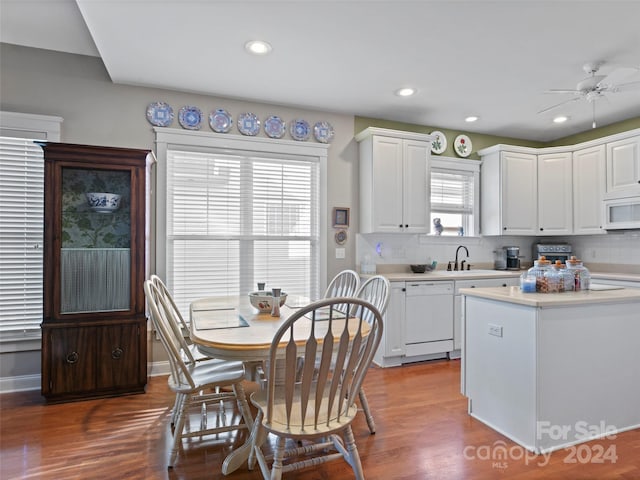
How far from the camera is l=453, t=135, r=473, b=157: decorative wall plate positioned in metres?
4.62

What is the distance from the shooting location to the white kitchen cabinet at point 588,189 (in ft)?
13.8

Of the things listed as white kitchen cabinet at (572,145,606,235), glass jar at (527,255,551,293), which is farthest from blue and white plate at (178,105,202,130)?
white kitchen cabinet at (572,145,606,235)

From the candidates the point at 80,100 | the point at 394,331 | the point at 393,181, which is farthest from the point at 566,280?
the point at 80,100

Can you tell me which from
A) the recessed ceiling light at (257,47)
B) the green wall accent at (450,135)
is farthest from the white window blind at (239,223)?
the recessed ceiling light at (257,47)

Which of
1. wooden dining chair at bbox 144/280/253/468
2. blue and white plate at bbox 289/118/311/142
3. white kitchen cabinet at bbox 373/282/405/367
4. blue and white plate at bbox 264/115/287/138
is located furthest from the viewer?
blue and white plate at bbox 289/118/311/142

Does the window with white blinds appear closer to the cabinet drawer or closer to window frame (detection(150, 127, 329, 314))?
the cabinet drawer

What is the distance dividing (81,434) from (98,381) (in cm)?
57

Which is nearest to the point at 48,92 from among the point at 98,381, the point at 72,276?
the point at 72,276

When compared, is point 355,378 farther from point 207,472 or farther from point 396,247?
point 396,247

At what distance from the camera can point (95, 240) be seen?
2984 millimetres

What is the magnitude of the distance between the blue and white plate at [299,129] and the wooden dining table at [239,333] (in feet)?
6.61

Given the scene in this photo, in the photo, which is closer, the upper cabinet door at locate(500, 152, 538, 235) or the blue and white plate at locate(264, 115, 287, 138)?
the blue and white plate at locate(264, 115, 287, 138)

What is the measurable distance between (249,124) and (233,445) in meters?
2.81

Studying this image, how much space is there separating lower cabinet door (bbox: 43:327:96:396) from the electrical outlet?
2891 millimetres
